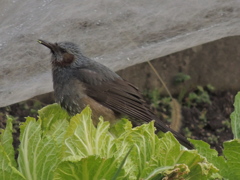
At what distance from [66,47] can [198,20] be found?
105 centimetres

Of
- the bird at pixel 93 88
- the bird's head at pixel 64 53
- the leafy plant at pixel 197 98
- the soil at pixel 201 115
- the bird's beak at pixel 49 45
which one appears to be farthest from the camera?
the leafy plant at pixel 197 98

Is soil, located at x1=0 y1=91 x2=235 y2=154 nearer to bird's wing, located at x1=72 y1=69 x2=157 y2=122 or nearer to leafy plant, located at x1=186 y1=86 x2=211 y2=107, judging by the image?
leafy plant, located at x1=186 y1=86 x2=211 y2=107

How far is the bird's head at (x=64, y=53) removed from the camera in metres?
4.32

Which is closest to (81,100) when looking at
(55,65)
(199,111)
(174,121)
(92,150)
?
(55,65)

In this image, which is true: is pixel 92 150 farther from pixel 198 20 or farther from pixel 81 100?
pixel 198 20

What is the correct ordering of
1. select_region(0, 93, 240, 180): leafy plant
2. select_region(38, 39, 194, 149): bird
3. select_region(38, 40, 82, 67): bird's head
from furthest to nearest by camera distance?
select_region(38, 39, 194, 149): bird < select_region(38, 40, 82, 67): bird's head < select_region(0, 93, 240, 180): leafy plant

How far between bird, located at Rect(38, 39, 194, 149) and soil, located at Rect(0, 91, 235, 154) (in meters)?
0.95

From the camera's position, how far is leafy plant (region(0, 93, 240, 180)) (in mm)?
2830

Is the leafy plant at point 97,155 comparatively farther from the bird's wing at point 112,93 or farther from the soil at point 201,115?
the soil at point 201,115

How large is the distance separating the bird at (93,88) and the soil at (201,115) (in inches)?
37.3

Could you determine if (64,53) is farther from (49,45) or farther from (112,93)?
(112,93)

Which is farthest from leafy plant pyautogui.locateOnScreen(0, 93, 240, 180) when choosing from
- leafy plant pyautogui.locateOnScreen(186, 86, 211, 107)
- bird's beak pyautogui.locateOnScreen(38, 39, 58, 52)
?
leafy plant pyautogui.locateOnScreen(186, 86, 211, 107)

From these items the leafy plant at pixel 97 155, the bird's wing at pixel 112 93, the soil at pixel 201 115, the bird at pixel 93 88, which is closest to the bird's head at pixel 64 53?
the bird at pixel 93 88

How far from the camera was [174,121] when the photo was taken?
5109 millimetres
